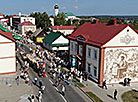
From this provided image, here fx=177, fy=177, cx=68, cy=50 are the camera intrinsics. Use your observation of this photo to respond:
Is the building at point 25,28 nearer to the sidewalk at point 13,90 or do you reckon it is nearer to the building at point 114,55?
the sidewalk at point 13,90

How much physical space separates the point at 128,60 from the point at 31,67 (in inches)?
774

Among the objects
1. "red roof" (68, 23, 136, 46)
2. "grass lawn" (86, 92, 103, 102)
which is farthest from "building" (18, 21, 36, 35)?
"grass lawn" (86, 92, 103, 102)

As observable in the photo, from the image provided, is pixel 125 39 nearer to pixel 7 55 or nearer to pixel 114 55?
pixel 114 55

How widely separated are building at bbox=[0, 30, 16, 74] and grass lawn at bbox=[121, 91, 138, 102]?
1992 centimetres

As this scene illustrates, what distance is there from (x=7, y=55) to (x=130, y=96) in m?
21.8

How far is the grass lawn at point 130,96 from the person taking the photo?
23.4 metres

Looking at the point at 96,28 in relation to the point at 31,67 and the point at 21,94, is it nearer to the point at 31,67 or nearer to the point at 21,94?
the point at 31,67

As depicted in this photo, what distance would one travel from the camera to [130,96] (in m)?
24.5

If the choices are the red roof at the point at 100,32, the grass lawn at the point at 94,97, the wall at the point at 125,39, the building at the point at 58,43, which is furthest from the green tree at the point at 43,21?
the grass lawn at the point at 94,97

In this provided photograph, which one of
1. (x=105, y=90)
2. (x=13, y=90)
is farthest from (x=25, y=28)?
(x=105, y=90)

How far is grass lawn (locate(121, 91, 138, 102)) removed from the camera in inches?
919

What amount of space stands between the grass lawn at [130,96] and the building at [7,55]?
65.4 ft

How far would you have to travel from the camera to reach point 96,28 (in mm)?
35031

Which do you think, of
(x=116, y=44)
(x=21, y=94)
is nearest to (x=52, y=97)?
(x=21, y=94)
